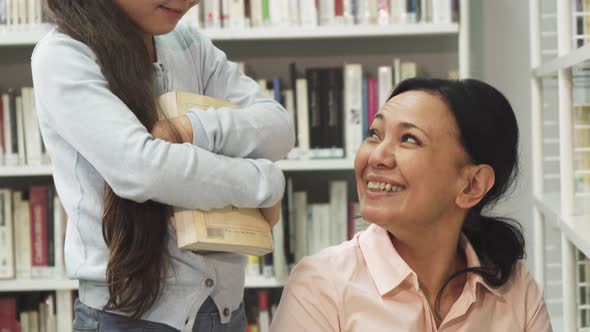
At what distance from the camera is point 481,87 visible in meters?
1.39

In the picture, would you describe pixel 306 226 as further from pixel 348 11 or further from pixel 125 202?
pixel 125 202

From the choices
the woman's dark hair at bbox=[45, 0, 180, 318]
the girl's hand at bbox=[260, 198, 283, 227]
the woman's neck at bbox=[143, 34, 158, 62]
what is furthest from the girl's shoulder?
the girl's hand at bbox=[260, 198, 283, 227]

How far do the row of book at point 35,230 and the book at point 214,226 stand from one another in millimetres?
1470

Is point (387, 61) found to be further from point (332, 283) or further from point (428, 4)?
point (332, 283)

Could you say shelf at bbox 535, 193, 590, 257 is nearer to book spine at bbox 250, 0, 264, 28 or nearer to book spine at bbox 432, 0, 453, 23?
book spine at bbox 432, 0, 453, 23

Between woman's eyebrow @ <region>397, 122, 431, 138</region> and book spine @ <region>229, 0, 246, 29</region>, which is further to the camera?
book spine @ <region>229, 0, 246, 29</region>

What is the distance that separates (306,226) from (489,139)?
4.40 ft

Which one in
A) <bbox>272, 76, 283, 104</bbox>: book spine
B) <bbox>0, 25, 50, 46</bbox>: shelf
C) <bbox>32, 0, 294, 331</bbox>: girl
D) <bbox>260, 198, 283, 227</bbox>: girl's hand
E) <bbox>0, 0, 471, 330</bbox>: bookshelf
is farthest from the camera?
<bbox>0, 0, 471, 330</bbox>: bookshelf

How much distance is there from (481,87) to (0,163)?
5.73 feet

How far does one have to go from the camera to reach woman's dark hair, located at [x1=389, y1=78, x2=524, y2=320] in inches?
54.2

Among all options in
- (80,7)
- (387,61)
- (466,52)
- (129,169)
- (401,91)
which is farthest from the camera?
(387,61)

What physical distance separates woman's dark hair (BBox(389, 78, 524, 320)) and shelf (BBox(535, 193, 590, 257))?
0.36ft

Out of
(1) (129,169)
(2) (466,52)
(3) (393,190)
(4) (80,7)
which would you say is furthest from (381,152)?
(2) (466,52)

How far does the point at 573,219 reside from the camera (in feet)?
5.59
